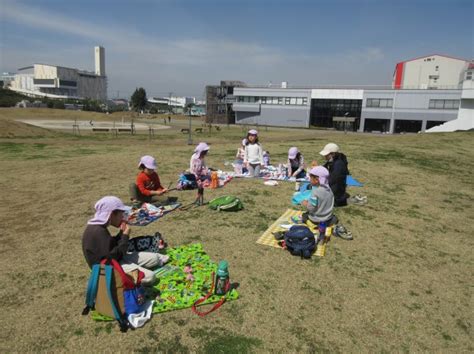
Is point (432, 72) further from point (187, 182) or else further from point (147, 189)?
point (147, 189)

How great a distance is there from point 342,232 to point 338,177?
1.95 meters

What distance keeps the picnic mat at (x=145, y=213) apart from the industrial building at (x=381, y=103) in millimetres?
49557

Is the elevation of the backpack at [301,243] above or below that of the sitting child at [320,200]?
below

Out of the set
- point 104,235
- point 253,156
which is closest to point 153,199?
point 104,235

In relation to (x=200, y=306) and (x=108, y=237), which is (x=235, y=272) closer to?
(x=200, y=306)

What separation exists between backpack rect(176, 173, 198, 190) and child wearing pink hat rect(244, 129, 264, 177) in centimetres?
229

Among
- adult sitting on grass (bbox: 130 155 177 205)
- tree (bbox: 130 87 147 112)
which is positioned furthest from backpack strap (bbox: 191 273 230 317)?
tree (bbox: 130 87 147 112)

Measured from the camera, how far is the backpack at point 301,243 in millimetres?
5555

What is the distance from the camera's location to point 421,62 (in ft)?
207

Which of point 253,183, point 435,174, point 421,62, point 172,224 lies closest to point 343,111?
point 421,62

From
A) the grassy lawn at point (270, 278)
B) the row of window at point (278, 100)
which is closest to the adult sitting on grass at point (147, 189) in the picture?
the grassy lawn at point (270, 278)

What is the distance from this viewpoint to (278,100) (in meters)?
65.9

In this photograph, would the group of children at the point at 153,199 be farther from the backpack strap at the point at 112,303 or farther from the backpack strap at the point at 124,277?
the backpack strap at the point at 112,303

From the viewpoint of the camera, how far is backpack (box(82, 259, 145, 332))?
3.76 m
